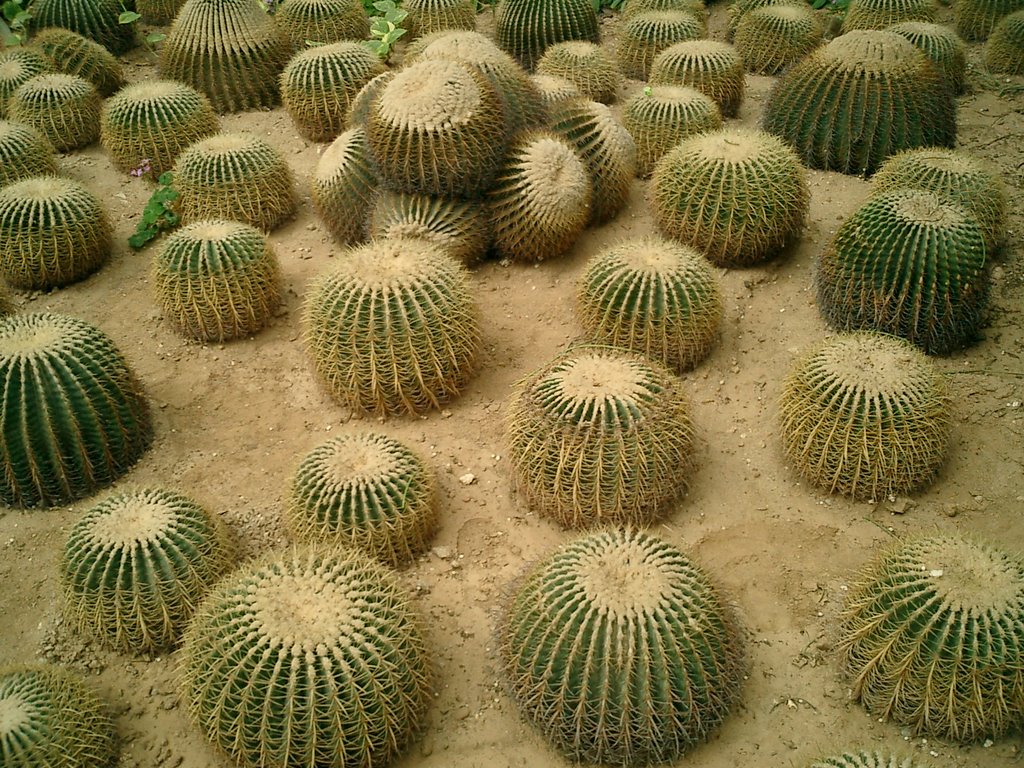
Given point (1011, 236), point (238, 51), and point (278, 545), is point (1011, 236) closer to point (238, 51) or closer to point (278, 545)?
point (278, 545)

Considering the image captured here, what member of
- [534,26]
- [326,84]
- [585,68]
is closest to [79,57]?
[326,84]

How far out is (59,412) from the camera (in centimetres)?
493

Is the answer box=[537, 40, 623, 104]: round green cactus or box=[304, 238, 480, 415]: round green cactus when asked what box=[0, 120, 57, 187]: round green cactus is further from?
box=[537, 40, 623, 104]: round green cactus

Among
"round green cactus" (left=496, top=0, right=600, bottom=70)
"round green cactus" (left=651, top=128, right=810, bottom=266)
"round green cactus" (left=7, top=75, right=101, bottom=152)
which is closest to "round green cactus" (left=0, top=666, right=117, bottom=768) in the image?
"round green cactus" (left=651, top=128, right=810, bottom=266)

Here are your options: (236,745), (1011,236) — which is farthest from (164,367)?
(1011,236)

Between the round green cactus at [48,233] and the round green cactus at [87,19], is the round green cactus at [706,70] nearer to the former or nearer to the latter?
the round green cactus at [48,233]

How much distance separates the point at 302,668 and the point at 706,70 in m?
6.00

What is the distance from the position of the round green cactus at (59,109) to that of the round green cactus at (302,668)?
226 inches

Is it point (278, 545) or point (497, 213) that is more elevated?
point (497, 213)

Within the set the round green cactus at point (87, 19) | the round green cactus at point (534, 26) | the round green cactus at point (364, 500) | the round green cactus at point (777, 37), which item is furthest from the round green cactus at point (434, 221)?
the round green cactus at point (87, 19)

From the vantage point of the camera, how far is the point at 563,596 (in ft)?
12.2

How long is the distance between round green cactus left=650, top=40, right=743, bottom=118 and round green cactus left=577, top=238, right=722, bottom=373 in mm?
2807

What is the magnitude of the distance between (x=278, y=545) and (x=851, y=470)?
2838mm

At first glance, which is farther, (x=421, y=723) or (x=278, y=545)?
(x=278, y=545)
